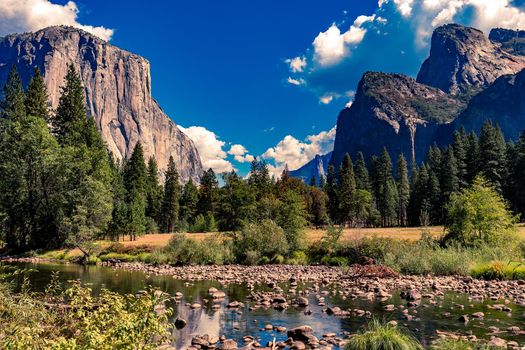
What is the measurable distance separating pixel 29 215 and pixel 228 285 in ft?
118

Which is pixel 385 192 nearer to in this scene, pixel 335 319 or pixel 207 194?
pixel 207 194

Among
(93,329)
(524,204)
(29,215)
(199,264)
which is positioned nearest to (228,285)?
(199,264)

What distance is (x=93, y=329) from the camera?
637 cm

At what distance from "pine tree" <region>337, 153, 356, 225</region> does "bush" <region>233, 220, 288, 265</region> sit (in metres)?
53.1

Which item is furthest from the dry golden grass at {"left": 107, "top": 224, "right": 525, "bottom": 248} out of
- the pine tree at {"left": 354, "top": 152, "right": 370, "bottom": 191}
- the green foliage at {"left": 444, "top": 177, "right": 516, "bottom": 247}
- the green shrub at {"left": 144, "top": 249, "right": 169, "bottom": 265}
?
the pine tree at {"left": 354, "top": 152, "right": 370, "bottom": 191}

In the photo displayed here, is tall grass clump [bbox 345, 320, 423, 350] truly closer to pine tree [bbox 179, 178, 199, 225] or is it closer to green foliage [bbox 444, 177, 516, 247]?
green foliage [bbox 444, 177, 516, 247]

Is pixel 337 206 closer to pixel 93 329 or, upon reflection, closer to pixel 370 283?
pixel 370 283

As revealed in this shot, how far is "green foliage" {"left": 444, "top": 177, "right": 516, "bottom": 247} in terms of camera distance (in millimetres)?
31641

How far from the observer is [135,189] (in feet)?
274

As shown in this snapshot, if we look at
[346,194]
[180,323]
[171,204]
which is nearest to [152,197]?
[171,204]

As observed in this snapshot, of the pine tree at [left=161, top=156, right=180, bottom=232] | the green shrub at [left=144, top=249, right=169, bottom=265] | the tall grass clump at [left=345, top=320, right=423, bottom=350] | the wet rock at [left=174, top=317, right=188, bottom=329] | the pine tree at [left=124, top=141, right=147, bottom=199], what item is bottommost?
the wet rock at [left=174, top=317, right=188, bottom=329]

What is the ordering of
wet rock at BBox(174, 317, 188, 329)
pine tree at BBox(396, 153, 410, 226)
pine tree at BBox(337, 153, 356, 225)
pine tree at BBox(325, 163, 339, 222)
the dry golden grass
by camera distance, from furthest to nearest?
pine tree at BBox(396, 153, 410, 226)
pine tree at BBox(325, 163, 339, 222)
pine tree at BBox(337, 153, 356, 225)
the dry golden grass
wet rock at BBox(174, 317, 188, 329)

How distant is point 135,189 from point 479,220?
6613 cm

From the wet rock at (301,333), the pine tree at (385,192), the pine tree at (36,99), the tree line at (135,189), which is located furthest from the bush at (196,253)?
the pine tree at (385,192)
